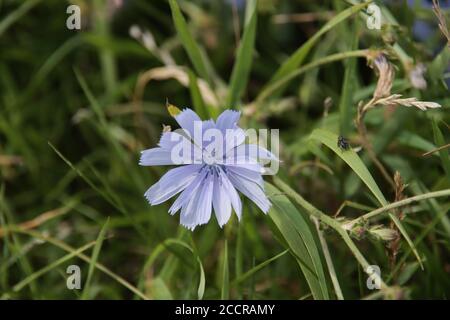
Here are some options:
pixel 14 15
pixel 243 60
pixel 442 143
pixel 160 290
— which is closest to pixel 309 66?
pixel 243 60

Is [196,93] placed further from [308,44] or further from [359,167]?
[359,167]

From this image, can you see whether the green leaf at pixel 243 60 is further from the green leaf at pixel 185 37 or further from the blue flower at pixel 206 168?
the blue flower at pixel 206 168

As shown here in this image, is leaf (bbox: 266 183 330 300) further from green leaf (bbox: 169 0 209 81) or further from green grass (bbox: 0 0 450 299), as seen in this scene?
green leaf (bbox: 169 0 209 81)

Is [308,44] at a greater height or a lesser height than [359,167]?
greater

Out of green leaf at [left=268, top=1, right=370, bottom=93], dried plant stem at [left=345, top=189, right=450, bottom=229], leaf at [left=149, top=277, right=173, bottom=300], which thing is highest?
green leaf at [left=268, top=1, right=370, bottom=93]

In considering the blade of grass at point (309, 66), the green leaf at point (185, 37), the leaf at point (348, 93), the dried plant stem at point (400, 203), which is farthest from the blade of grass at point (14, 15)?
the dried plant stem at point (400, 203)

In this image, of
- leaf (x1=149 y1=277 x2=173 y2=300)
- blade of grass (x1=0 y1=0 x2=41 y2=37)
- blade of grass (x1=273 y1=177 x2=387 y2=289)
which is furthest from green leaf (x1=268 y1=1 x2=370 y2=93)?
blade of grass (x1=0 y1=0 x2=41 y2=37)

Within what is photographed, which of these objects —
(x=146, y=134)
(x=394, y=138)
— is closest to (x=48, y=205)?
(x=146, y=134)
